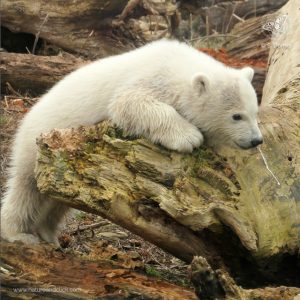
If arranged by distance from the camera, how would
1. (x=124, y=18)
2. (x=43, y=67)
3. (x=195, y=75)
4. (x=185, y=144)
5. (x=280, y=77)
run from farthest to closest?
(x=124, y=18) < (x=43, y=67) < (x=280, y=77) < (x=195, y=75) < (x=185, y=144)

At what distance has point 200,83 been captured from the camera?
621 centimetres

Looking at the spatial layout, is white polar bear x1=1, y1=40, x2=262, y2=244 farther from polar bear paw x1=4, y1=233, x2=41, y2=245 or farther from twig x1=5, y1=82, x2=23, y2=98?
twig x1=5, y1=82, x2=23, y2=98

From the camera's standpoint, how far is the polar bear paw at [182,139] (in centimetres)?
573

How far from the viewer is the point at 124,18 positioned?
37.7 feet

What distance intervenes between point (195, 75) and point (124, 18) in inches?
218

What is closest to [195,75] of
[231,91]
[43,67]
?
[231,91]

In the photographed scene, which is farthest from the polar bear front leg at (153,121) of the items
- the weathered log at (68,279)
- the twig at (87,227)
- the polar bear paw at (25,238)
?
the twig at (87,227)

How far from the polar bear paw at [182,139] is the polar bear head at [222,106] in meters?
0.25

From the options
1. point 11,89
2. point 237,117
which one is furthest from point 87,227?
point 11,89

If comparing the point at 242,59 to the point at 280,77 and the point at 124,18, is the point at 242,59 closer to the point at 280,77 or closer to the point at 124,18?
the point at 124,18

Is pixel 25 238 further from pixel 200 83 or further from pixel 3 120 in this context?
pixel 3 120

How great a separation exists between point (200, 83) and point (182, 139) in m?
0.65

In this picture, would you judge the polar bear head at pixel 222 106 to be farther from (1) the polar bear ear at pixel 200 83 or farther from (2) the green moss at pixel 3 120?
(2) the green moss at pixel 3 120

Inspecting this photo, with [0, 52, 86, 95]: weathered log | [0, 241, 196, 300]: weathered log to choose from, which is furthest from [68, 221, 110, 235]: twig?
[0, 52, 86, 95]: weathered log
